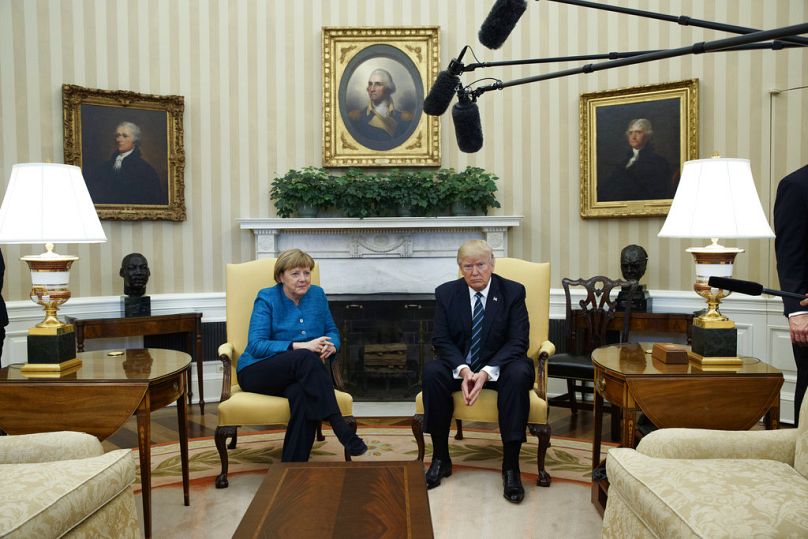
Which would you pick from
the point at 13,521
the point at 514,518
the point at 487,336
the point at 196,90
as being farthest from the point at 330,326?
the point at 196,90

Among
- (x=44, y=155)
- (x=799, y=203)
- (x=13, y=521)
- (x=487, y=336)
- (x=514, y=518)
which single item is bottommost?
(x=514, y=518)

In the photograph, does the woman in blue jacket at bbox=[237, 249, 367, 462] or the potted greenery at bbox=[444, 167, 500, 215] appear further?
the potted greenery at bbox=[444, 167, 500, 215]

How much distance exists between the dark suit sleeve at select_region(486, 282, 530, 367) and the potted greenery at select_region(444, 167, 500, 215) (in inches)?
70.8

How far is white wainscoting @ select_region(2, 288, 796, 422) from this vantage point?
189 inches

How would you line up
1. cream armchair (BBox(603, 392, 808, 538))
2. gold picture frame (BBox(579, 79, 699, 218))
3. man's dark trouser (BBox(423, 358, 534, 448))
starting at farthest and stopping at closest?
gold picture frame (BBox(579, 79, 699, 218)) < man's dark trouser (BBox(423, 358, 534, 448)) < cream armchair (BBox(603, 392, 808, 538))

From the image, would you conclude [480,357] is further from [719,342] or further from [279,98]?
[279,98]

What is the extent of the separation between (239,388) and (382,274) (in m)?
2.07

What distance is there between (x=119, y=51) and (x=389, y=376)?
349cm

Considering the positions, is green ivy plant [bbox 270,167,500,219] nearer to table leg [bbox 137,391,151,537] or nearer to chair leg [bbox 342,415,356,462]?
chair leg [bbox 342,415,356,462]

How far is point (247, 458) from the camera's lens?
154 inches

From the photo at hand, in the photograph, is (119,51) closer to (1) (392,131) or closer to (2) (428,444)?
(1) (392,131)

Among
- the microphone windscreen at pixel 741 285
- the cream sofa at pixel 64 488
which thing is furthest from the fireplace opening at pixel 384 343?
the microphone windscreen at pixel 741 285

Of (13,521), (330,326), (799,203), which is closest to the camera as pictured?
(13,521)

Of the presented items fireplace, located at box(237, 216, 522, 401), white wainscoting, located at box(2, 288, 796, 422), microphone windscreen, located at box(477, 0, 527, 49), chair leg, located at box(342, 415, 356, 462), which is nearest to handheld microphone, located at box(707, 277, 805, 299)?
microphone windscreen, located at box(477, 0, 527, 49)
